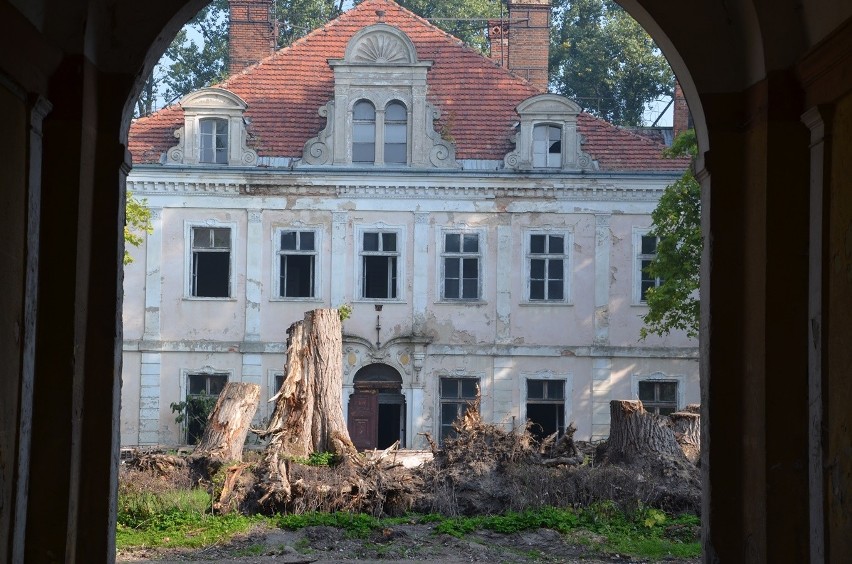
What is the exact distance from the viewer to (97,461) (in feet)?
17.9

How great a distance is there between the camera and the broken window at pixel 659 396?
23875 mm

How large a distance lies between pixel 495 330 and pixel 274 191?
547 centimetres

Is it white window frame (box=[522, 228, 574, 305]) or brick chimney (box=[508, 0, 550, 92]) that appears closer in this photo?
white window frame (box=[522, 228, 574, 305])

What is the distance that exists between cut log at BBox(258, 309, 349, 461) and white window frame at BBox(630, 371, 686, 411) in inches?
365

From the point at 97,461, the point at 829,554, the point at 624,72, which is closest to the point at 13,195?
the point at 97,461

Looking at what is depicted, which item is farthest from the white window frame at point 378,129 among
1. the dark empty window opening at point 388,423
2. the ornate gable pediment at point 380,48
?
the dark empty window opening at point 388,423

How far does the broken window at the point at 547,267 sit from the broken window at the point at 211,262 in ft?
20.9

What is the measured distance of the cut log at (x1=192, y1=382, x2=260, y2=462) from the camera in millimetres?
15133

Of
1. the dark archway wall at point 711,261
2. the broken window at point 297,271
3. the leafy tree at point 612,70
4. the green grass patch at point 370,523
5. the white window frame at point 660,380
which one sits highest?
the leafy tree at point 612,70

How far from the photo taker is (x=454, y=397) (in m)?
23.8

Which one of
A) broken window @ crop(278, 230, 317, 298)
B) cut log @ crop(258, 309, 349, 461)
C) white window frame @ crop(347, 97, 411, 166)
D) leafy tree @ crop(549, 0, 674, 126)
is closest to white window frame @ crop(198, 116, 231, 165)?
broken window @ crop(278, 230, 317, 298)

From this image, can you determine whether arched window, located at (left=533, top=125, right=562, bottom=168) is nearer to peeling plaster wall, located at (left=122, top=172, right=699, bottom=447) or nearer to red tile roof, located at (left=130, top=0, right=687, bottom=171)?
red tile roof, located at (left=130, top=0, right=687, bottom=171)

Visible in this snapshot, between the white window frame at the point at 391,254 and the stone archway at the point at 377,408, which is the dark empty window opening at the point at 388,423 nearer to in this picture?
the stone archway at the point at 377,408

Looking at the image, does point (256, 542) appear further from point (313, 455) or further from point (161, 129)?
point (161, 129)
